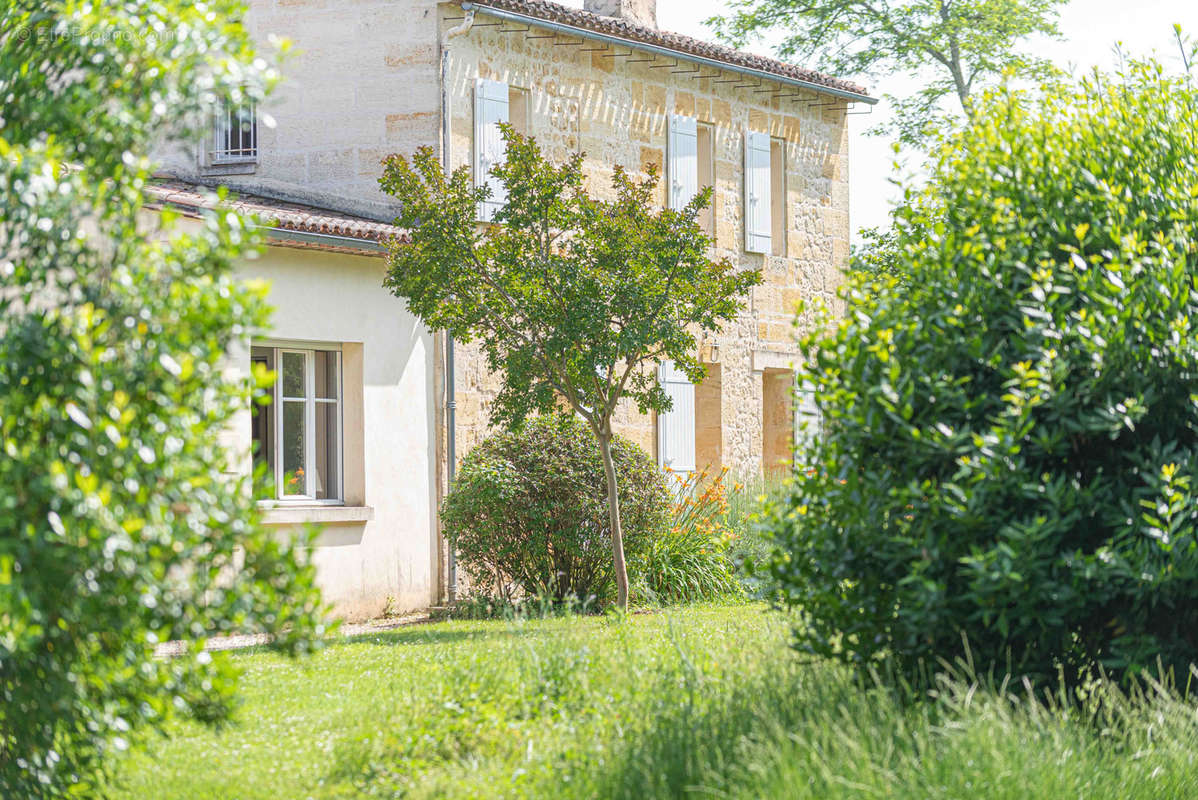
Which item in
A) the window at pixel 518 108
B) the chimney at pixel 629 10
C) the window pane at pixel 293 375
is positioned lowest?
the window pane at pixel 293 375

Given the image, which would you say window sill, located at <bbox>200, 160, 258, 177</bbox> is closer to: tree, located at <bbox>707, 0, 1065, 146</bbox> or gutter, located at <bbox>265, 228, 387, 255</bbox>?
gutter, located at <bbox>265, 228, 387, 255</bbox>

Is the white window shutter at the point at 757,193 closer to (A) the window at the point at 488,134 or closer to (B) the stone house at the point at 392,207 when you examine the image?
(B) the stone house at the point at 392,207

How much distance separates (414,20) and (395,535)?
524 centimetres

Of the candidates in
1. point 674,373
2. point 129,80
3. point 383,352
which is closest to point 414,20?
point 383,352

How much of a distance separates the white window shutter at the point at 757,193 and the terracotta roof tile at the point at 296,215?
5.61 metres

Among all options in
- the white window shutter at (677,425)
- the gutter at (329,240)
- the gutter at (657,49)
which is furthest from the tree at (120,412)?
the white window shutter at (677,425)

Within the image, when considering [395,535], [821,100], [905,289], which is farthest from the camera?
[821,100]

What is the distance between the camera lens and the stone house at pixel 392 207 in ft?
44.4

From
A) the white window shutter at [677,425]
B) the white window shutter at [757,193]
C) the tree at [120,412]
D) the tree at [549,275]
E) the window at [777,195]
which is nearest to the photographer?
the tree at [120,412]

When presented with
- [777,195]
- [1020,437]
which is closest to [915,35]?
[777,195]

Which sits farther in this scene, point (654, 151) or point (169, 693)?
point (654, 151)

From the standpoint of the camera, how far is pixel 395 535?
14023 mm

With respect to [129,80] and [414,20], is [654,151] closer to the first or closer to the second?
[414,20]

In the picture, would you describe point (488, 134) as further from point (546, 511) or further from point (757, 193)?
point (757, 193)
